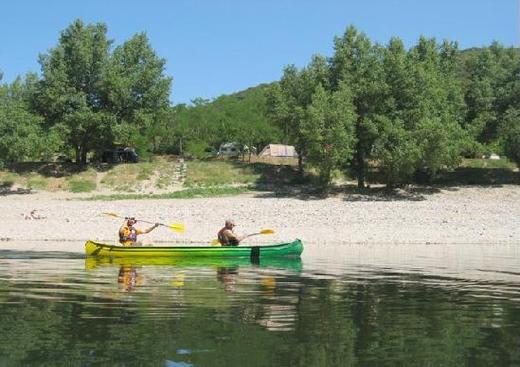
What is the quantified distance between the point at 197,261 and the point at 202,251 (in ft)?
1.30

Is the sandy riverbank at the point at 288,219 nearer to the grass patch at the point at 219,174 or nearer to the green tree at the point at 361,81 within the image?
the green tree at the point at 361,81

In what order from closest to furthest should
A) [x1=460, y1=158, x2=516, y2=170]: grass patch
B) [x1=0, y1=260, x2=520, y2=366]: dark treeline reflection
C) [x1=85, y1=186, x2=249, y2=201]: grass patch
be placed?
[x1=0, y1=260, x2=520, y2=366]: dark treeline reflection, [x1=85, y1=186, x2=249, y2=201]: grass patch, [x1=460, y1=158, x2=516, y2=170]: grass patch

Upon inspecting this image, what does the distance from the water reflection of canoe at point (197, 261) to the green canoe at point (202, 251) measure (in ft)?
0.43

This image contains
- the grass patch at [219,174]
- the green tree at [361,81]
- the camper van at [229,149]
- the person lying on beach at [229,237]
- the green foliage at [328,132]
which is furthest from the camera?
the camper van at [229,149]

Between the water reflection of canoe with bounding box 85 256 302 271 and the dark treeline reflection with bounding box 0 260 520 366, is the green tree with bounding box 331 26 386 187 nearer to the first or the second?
the water reflection of canoe with bounding box 85 256 302 271

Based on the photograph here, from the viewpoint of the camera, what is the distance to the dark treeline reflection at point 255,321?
29.9 ft

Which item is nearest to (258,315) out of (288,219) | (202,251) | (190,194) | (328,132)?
Answer: (202,251)

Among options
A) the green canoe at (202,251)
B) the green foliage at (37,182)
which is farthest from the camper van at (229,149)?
the green canoe at (202,251)

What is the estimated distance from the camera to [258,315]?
12266 millimetres

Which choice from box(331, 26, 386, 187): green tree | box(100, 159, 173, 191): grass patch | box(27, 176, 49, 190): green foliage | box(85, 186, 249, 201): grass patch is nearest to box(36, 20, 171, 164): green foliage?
box(100, 159, 173, 191): grass patch

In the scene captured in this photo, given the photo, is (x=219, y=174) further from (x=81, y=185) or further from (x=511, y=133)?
(x=511, y=133)

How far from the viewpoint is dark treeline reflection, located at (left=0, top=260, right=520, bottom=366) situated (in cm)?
910

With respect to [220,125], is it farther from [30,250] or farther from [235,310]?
[235,310]

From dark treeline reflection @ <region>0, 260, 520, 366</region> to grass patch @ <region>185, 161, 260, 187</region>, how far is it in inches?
1262
